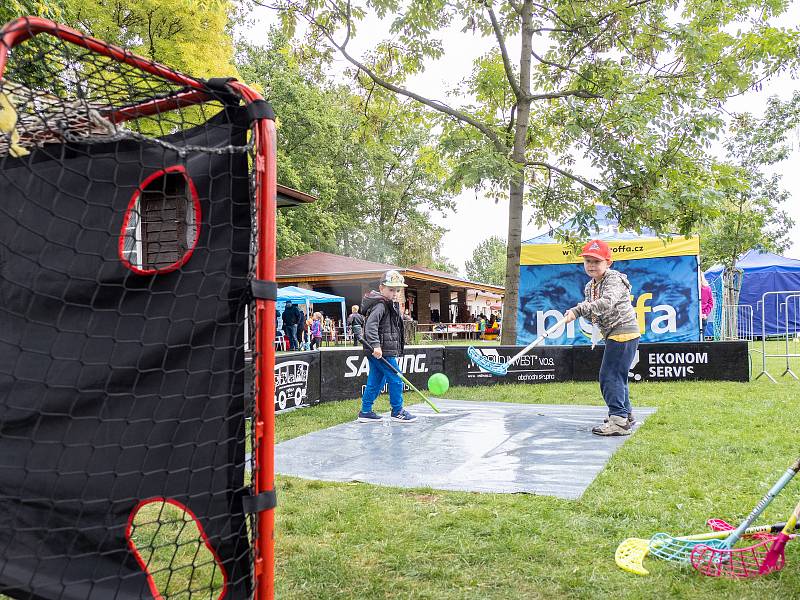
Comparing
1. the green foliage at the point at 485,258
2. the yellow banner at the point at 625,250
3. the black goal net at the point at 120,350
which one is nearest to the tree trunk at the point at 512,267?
the yellow banner at the point at 625,250

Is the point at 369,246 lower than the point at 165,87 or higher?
higher

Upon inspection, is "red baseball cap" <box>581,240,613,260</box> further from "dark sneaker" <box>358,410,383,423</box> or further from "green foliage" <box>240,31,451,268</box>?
"green foliage" <box>240,31,451,268</box>

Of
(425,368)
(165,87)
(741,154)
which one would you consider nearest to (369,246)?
(741,154)

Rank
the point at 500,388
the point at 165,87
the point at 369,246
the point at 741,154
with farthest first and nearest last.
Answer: the point at 369,246 → the point at 741,154 → the point at 500,388 → the point at 165,87

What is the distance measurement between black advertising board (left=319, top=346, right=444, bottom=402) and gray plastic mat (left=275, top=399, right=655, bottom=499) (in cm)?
186

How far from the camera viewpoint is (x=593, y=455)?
5.64 m

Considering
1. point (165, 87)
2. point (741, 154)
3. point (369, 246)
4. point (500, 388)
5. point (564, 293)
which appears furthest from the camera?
point (369, 246)

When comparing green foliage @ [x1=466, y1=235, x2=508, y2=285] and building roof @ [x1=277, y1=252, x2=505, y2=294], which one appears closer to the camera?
building roof @ [x1=277, y1=252, x2=505, y2=294]

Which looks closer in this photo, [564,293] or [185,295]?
[185,295]

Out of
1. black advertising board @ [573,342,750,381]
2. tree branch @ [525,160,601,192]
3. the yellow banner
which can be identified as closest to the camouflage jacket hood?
black advertising board @ [573,342,750,381]

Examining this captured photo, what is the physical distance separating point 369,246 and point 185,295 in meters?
44.4

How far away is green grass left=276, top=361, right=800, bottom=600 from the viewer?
2.96m

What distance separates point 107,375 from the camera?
2.07 metres

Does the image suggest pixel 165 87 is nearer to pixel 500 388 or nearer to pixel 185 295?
pixel 185 295
